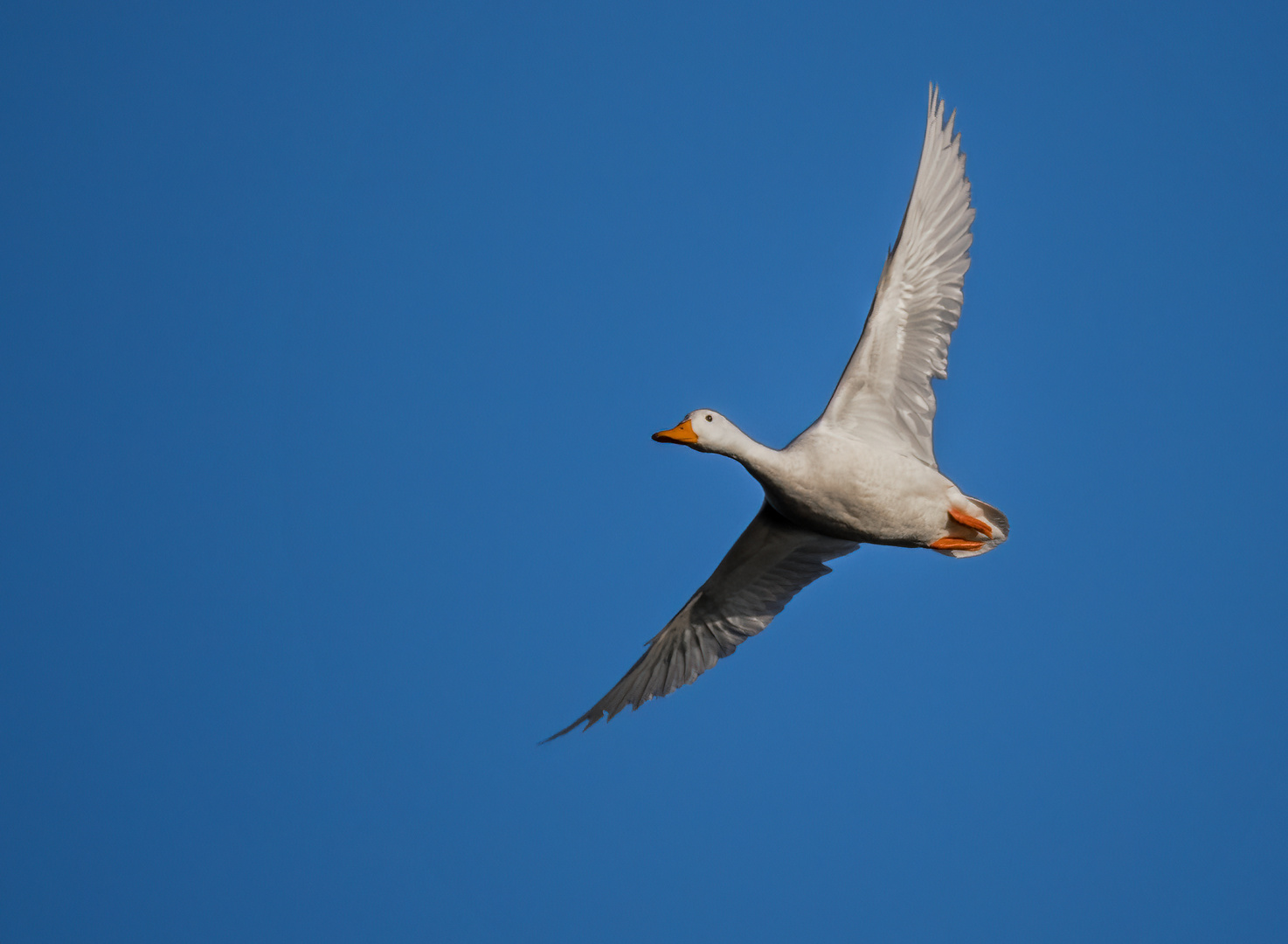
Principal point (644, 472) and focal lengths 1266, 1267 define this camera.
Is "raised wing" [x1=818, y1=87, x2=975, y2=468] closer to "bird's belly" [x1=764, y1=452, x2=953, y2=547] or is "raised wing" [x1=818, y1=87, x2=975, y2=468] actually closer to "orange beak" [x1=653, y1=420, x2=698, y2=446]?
"bird's belly" [x1=764, y1=452, x2=953, y2=547]

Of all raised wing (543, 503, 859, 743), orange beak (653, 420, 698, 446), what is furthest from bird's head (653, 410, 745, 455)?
raised wing (543, 503, 859, 743)

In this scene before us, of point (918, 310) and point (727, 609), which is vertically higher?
point (918, 310)

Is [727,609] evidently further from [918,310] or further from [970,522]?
[918,310]

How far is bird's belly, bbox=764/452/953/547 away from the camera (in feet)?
38.3

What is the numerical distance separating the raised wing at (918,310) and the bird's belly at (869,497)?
1.44 feet

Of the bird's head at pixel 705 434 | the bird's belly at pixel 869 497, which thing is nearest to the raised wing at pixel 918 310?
the bird's belly at pixel 869 497

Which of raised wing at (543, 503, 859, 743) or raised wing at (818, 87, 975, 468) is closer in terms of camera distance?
raised wing at (818, 87, 975, 468)

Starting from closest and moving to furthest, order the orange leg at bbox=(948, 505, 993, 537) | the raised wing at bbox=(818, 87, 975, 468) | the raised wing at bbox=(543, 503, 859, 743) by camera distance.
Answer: the raised wing at bbox=(818, 87, 975, 468)
the orange leg at bbox=(948, 505, 993, 537)
the raised wing at bbox=(543, 503, 859, 743)

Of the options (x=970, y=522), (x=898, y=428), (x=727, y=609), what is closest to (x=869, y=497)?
(x=898, y=428)

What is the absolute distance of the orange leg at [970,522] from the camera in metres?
12.3

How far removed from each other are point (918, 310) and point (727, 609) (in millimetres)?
4079

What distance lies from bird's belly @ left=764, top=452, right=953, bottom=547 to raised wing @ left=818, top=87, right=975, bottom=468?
0.44 meters

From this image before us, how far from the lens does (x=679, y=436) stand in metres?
11.5

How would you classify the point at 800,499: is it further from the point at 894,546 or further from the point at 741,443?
the point at 894,546
